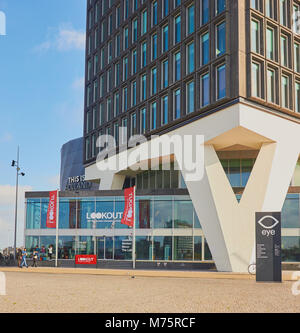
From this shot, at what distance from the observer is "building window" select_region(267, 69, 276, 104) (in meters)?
36.9

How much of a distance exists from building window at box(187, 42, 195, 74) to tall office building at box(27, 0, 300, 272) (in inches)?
3.4

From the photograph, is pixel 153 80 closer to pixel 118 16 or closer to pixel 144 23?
pixel 144 23

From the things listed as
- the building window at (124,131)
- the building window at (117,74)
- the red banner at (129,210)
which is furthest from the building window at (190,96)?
the building window at (117,74)

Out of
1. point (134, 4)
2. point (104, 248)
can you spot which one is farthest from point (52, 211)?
point (134, 4)

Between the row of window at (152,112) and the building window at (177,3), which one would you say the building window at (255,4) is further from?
the building window at (177,3)

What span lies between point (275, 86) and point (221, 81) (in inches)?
175

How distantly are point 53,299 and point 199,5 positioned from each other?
29.8 metres

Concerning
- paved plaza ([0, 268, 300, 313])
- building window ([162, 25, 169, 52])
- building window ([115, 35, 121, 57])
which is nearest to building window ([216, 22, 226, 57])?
building window ([162, 25, 169, 52])

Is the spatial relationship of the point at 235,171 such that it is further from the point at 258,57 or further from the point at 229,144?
the point at 258,57

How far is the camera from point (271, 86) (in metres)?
37.4

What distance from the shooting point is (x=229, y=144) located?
38469 mm

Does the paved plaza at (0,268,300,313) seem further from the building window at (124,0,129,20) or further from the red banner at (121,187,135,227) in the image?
the building window at (124,0,129,20)

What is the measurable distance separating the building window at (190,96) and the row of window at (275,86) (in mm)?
5688

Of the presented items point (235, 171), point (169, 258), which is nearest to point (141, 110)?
point (235, 171)
